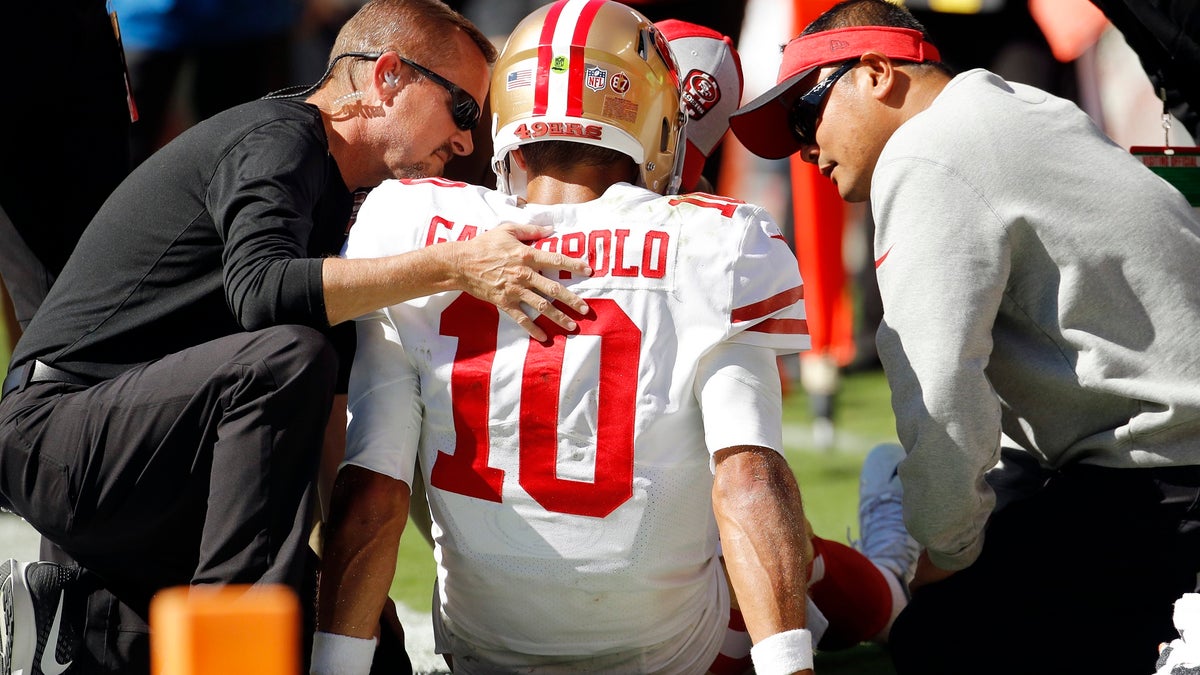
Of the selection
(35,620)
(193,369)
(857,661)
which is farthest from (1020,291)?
(35,620)

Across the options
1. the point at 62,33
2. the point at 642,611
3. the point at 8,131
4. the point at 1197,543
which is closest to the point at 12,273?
the point at 8,131

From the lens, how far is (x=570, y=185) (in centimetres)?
278

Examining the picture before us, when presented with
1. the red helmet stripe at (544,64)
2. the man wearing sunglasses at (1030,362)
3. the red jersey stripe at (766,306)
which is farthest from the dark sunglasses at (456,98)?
the red jersey stripe at (766,306)

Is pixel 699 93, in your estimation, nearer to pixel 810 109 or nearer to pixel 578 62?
pixel 810 109

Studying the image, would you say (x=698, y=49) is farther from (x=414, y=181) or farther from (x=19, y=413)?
(x=19, y=413)

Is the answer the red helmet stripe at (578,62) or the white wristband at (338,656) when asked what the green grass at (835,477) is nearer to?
the white wristband at (338,656)

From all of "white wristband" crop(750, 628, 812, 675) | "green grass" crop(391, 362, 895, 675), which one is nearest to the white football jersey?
"white wristband" crop(750, 628, 812, 675)

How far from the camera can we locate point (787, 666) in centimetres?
230

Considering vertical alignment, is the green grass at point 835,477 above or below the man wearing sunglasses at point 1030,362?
below

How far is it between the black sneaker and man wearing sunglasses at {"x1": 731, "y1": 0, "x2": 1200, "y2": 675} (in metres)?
1.82

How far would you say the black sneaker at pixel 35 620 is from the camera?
271 cm

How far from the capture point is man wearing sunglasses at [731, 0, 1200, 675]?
9.05 feet

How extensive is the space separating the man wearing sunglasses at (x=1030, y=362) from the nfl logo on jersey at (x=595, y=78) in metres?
0.63

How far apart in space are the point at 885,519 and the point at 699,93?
141 centimetres
